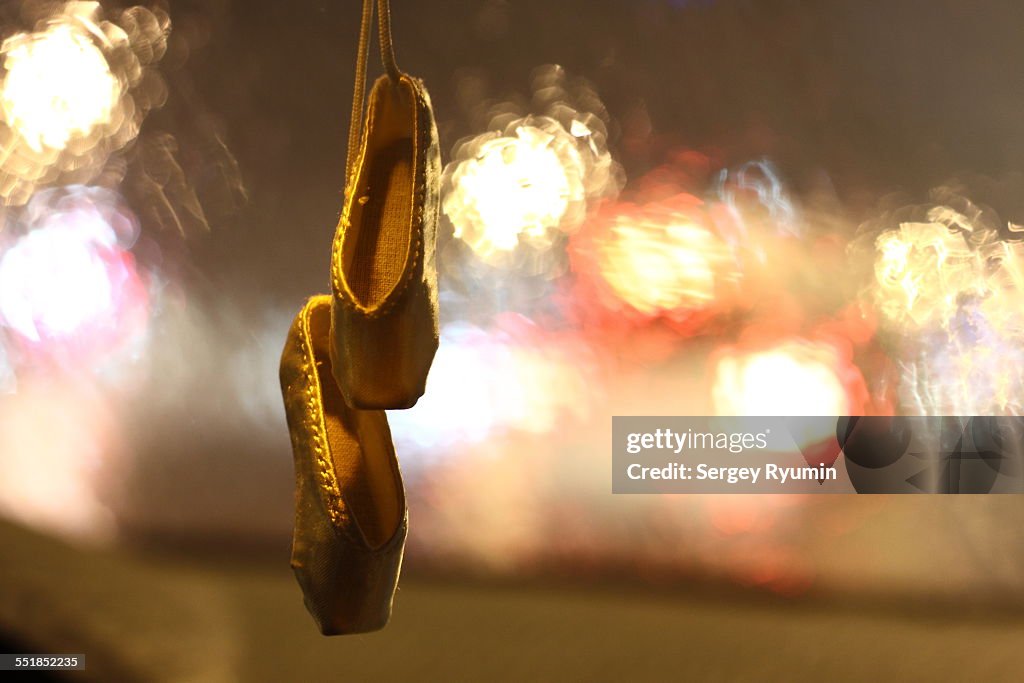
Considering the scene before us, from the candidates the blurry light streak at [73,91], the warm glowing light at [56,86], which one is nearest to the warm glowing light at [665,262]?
the blurry light streak at [73,91]

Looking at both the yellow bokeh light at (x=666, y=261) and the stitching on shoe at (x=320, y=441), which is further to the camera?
the yellow bokeh light at (x=666, y=261)

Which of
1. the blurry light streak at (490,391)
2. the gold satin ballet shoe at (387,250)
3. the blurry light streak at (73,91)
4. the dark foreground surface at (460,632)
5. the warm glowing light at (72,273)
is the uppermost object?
the blurry light streak at (73,91)

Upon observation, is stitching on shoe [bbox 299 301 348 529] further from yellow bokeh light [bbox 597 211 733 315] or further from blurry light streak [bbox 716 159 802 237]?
blurry light streak [bbox 716 159 802 237]

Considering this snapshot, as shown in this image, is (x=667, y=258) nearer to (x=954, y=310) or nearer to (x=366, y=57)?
(x=954, y=310)

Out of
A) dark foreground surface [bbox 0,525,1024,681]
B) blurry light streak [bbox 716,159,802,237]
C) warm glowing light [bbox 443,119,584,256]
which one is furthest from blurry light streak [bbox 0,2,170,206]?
blurry light streak [bbox 716,159,802,237]

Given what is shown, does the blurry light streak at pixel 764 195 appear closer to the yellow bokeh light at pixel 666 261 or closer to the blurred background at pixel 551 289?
the blurred background at pixel 551 289

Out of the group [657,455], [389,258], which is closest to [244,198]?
[657,455]
